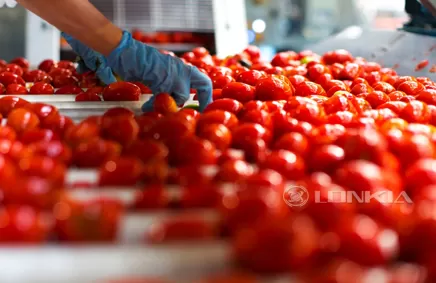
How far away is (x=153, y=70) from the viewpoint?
1949 millimetres

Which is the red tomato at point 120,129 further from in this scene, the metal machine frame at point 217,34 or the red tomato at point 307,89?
the metal machine frame at point 217,34

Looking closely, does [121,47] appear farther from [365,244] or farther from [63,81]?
[365,244]

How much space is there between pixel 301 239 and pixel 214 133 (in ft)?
2.05

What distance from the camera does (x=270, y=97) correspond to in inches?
82.5

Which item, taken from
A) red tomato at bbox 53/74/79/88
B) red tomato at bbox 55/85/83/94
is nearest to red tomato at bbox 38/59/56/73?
red tomato at bbox 53/74/79/88

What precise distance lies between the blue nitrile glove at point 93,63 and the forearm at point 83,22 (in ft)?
2.26

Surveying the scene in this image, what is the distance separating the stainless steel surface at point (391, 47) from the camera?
10.9 ft

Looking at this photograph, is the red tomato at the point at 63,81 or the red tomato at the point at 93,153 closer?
the red tomato at the point at 93,153

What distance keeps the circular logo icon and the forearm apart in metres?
1.02

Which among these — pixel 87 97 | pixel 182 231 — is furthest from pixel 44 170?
pixel 87 97

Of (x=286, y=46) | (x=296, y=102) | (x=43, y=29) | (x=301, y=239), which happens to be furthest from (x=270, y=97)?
(x=286, y=46)

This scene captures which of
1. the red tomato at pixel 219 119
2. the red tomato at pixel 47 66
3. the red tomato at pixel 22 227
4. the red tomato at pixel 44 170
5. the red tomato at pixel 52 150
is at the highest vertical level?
the red tomato at pixel 47 66

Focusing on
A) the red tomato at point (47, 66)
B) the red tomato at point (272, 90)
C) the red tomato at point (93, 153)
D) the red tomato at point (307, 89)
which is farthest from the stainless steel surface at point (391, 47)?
the red tomato at point (93, 153)

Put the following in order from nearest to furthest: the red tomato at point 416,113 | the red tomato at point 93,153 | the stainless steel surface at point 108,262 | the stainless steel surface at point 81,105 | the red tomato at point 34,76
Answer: the stainless steel surface at point 108,262
the red tomato at point 93,153
the red tomato at point 416,113
the stainless steel surface at point 81,105
the red tomato at point 34,76
